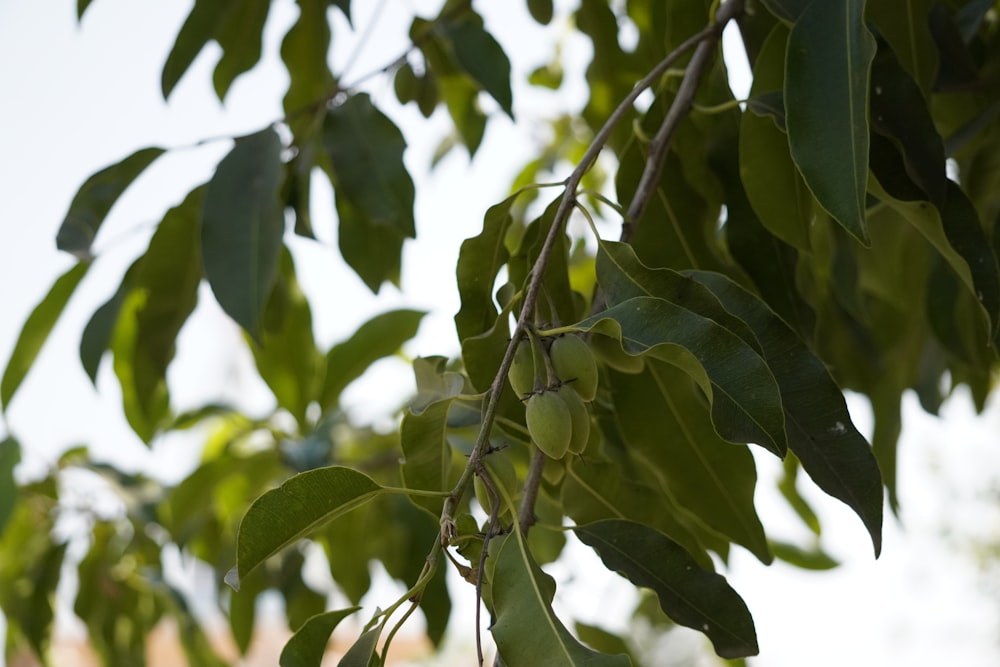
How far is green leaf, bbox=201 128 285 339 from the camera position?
82 cm

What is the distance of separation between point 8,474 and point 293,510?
2.70 feet

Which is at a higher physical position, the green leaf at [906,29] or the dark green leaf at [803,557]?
the green leaf at [906,29]

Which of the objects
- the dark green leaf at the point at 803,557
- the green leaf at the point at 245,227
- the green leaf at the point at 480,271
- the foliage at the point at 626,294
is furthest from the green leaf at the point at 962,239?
the dark green leaf at the point at 803,557

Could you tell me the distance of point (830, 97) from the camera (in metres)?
0.57

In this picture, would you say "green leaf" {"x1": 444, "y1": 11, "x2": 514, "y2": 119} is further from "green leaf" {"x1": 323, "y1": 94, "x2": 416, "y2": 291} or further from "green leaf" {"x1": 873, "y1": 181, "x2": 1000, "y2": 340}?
"green leaf" {"x1": 873, "y1": 181, "x2": 1000, "y2": 340}

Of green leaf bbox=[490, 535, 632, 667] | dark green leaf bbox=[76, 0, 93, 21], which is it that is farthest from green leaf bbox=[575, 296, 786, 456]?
dark green leaf bbox=[76, 0, 93, 21]

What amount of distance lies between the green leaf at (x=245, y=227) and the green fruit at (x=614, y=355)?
0.29 meters

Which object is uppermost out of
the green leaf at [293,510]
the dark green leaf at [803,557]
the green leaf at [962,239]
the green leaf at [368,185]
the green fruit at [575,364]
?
the green leaf at [368,185]

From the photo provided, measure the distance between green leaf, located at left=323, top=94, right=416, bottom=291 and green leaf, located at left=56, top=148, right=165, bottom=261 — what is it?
0.19m

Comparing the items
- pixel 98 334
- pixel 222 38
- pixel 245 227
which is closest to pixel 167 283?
pixel 98 334

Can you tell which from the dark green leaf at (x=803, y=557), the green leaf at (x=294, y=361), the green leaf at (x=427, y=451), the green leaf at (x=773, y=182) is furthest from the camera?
the dark green leaf at (x=803, y=557)

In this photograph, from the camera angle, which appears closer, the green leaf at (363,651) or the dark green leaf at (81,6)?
the green leaf at (363,651)

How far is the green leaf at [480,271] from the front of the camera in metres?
0.65

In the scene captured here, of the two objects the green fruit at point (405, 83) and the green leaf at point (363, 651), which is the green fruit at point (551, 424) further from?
the green fruit at point (405, 83)
